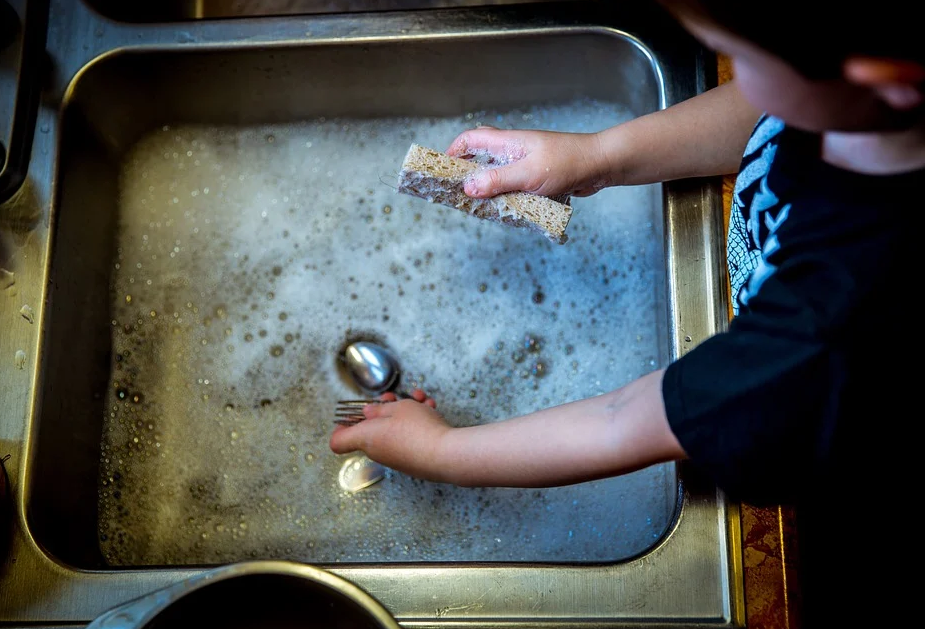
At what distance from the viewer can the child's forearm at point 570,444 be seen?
0.51 meters

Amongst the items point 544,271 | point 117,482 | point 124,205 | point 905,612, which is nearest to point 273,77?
point 124,205

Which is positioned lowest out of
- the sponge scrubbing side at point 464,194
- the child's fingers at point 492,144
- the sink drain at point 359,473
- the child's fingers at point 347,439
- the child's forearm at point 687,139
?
the sink drain at point 359,473

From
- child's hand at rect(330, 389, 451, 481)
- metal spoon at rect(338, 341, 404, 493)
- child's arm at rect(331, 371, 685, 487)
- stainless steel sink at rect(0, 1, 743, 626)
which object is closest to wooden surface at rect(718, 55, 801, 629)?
stainless steel sink at rect(0, 1, 743, 626)

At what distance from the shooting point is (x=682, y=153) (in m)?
0.67

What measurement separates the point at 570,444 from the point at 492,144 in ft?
1.03

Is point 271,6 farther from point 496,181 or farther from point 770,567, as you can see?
point 770,567

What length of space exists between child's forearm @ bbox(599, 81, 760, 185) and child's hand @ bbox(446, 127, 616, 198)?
0.7 inches

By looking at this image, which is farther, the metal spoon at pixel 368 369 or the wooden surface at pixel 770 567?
the metal spoon at pixel 368 369

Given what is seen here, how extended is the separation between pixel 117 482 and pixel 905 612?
0.81 m

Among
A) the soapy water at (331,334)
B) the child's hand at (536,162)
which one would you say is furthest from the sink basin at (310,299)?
the child's hand at (536,162)

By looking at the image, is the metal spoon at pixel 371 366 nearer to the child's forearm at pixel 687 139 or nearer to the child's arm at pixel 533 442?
the child's arm at pixel 533 442

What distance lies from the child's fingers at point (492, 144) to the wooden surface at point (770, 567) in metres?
0.40

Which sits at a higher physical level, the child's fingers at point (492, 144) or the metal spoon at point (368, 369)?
the child's fingers at point (492, 144)

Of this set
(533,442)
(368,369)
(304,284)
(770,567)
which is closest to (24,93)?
(304,284)
